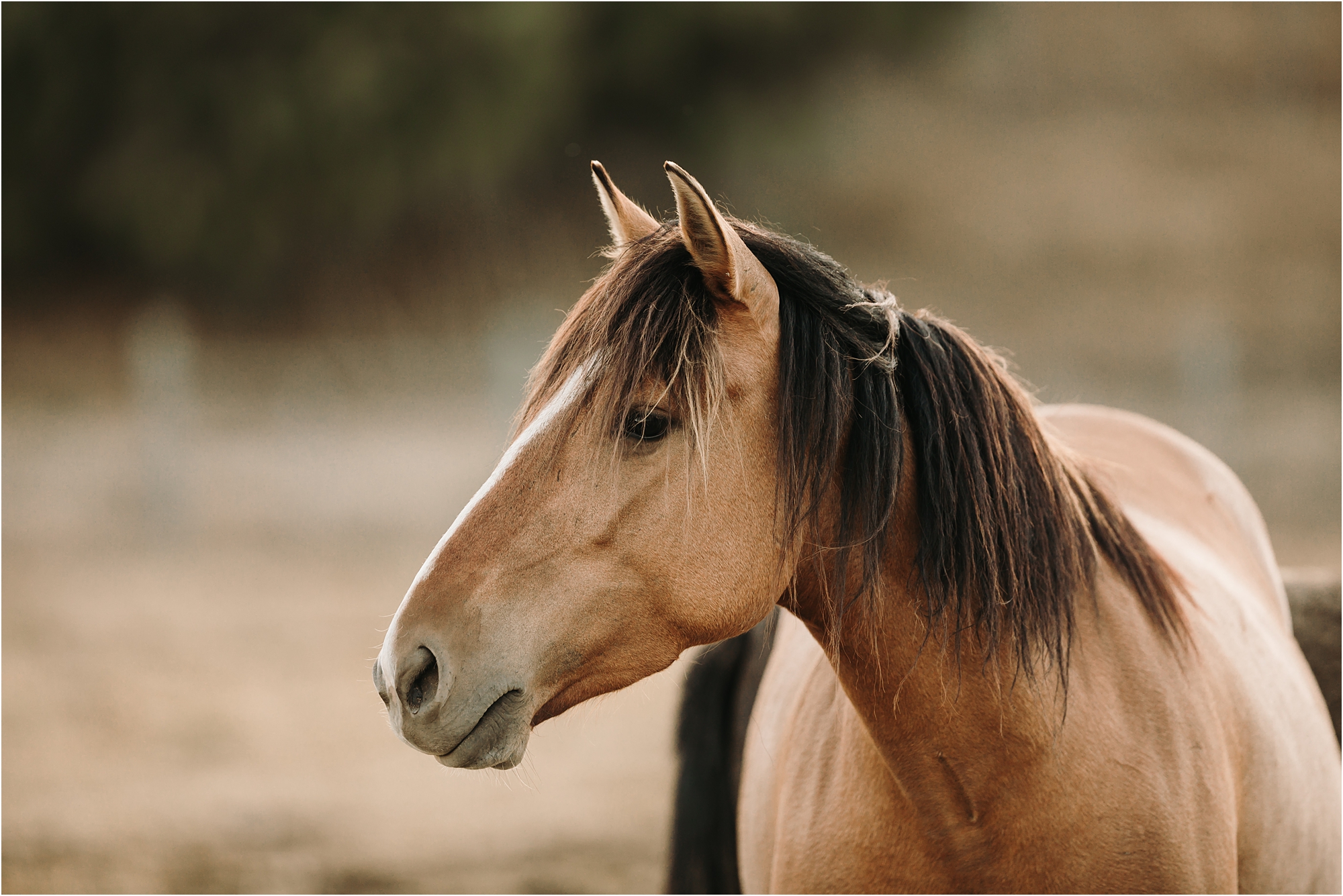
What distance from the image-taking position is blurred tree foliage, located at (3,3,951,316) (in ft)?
38.7

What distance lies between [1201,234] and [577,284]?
402 inches

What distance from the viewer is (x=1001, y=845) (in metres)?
1.42

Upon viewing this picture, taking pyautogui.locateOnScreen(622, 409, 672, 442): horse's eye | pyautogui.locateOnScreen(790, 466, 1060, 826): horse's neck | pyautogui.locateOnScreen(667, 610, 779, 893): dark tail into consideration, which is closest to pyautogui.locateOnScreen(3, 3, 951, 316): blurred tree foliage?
pyautogui.locateOnScreen(667, 610, 779, 893): dark tail

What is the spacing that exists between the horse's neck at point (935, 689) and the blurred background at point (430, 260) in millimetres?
3581

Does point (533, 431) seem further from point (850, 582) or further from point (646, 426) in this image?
point (850, 582)

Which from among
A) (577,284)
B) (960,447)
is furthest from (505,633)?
(577,284)

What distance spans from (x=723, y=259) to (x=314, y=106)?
12758 mm

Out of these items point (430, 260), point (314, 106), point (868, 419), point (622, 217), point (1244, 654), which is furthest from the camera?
point (430, 260)

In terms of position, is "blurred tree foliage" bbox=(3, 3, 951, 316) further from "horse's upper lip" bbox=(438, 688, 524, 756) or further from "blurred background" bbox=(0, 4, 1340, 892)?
"horse's upper lip" bbox=(438, 688, 524, 756)

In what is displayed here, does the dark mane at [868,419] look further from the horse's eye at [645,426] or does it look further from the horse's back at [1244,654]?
the horse's back at [1244,654]

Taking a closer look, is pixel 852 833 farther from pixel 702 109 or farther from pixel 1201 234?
pixel 1201 234

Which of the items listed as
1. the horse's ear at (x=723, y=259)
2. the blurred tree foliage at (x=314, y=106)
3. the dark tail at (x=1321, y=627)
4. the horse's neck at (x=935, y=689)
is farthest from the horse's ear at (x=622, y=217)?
the blurred tree foliage at (x=314, y=106)

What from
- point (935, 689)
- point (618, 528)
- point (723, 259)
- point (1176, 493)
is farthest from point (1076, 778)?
point (1176, 493)

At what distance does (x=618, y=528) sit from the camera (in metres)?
1.29
